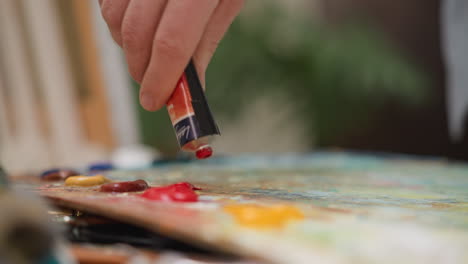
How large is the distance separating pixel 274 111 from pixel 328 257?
8.69 ft

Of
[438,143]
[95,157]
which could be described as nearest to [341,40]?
[438,143]

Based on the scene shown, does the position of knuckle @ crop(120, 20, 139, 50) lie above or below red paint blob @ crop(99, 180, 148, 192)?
above

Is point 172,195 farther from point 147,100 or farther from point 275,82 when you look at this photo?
point 275,82

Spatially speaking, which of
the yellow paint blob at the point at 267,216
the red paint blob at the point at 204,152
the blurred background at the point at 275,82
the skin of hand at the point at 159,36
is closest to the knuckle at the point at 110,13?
the skin of hand at the point at 159,36

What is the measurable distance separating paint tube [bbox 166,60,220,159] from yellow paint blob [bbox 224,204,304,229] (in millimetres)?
209

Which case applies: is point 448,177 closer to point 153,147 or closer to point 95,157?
point 95,157

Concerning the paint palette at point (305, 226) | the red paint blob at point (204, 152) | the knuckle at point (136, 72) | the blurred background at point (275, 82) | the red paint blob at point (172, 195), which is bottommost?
the paint palette at point (305, 226)

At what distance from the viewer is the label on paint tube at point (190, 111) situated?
0.59 metres

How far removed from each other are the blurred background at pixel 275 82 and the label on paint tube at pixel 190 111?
1.75 meters

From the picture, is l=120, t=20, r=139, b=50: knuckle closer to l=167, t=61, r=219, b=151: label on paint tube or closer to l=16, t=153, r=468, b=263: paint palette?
l=167, t=61, r=219, b=151: label on paint tube

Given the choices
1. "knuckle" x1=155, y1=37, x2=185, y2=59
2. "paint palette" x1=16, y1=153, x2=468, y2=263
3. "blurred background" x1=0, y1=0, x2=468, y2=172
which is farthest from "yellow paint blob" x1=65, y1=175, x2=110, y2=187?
"blurred background" x1=0, y1=0, x2=468, y2=172

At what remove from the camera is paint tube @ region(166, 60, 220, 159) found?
1.93ft

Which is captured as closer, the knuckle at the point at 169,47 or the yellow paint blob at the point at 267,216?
the yellow paint blob at the point at 267,216

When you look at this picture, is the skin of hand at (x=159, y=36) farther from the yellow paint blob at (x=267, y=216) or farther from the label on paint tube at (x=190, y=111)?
the yellow paint blob at (x=267, y=216)
